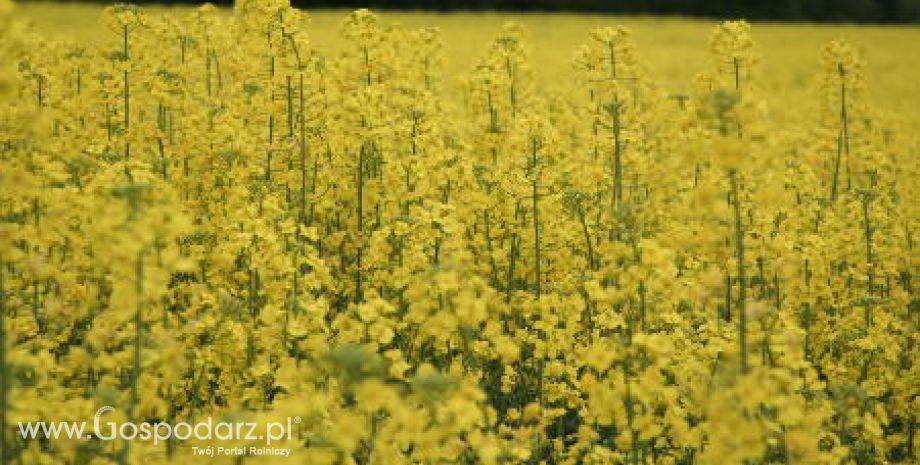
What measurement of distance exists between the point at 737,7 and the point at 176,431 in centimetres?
4495

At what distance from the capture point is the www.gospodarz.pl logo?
125 inches

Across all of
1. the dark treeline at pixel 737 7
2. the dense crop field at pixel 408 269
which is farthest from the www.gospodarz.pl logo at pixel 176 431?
the dark treeline at pixel 737 7

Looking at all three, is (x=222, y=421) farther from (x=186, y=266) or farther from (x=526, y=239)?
(x=526, y=239)

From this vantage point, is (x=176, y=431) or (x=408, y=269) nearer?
(x=176, y=431)

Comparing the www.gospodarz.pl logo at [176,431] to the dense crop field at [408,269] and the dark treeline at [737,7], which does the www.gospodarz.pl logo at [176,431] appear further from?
the dark treeline at [737,7]

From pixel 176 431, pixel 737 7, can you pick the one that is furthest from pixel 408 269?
pixel 737 7

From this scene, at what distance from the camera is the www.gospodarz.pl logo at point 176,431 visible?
3184 millimetres

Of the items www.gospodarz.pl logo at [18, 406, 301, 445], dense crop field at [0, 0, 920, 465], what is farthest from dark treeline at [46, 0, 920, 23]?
www.gospodarz.pl logo at [18, 406, 301, 445]

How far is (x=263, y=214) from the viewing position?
5.46 m

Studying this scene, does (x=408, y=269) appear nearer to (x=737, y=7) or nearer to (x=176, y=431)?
(x=176, y=431)

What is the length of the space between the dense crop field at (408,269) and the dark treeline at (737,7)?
3452cm

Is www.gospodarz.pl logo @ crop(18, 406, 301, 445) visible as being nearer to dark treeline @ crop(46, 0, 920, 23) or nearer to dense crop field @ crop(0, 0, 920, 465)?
dense crop field @ crop(0, 0, 920, 465)

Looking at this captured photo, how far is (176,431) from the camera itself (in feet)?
13.0

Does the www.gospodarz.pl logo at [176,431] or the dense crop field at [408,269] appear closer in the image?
the www.gospodarz.pl logo at [176,431]
